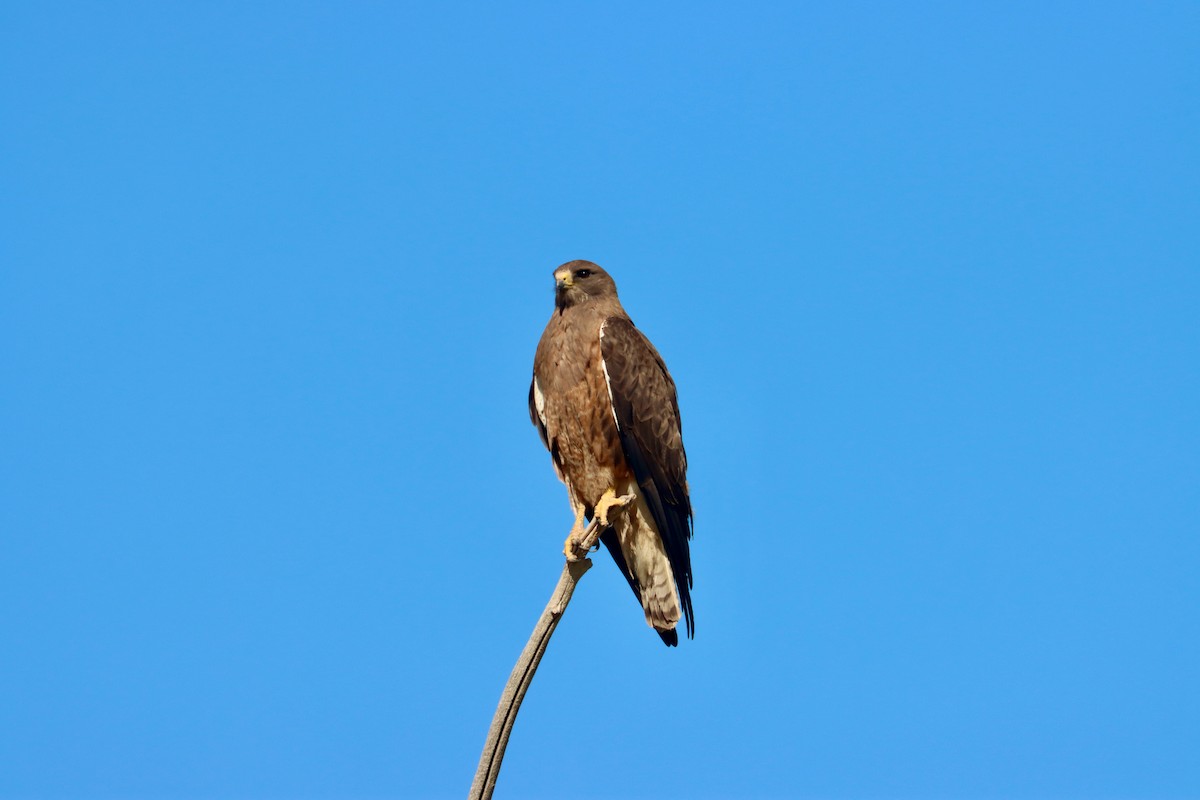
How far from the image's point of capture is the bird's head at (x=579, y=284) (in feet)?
20.8

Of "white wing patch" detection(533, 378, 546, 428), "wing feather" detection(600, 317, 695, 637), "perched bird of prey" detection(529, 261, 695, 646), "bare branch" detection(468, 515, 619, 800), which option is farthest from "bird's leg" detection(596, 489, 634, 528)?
"bare branch" detection(468, 515, 619, 800)

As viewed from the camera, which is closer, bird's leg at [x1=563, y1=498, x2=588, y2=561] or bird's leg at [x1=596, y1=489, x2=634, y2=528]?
bird's leg at [x1=563, y1=498, x2=588, y2=561]

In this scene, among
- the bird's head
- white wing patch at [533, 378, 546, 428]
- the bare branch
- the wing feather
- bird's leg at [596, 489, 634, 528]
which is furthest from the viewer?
the bird's head

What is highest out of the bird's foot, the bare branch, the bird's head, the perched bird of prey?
the bird's head

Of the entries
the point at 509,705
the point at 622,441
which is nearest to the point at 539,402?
the point at 622,441

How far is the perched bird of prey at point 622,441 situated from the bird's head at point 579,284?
0.03 meters

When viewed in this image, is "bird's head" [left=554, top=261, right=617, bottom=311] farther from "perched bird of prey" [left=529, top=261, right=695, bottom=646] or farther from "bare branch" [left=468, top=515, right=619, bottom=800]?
"bare branch" [left=468, top=515, right=619, bottom=800]

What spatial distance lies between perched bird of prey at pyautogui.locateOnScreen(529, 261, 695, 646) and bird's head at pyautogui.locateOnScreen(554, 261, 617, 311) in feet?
0.11

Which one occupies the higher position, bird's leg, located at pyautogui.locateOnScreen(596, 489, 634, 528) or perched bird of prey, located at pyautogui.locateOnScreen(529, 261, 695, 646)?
perched bird of prey, located at pyautogui.locateOnScreen(529, 261, 695, 646)

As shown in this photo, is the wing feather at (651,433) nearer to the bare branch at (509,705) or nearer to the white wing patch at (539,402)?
the white wing patch at (539,402)

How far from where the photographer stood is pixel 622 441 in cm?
591

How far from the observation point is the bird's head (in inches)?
250

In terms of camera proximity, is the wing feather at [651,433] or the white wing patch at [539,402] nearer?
the wing feather at [651,433]

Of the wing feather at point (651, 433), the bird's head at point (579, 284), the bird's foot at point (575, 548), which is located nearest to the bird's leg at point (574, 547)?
the bird's foot at point (575, 548)
